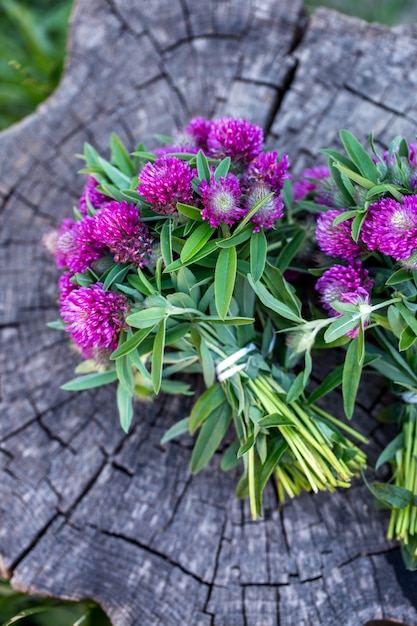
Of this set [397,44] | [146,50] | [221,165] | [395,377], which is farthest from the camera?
[146,50]

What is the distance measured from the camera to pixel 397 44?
5.84ft

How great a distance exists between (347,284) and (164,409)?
0.68m

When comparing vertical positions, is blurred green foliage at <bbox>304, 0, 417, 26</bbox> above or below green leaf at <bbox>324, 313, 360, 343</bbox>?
above

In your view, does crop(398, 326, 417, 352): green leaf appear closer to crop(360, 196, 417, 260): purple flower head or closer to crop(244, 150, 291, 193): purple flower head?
crop(360, 196, 417, 260): purple flower head

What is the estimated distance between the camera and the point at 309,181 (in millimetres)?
1498

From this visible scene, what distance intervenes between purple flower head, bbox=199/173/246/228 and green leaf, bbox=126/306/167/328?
22cm

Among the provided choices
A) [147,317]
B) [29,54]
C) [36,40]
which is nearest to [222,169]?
[147,317]

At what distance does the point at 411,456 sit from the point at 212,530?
0.56m

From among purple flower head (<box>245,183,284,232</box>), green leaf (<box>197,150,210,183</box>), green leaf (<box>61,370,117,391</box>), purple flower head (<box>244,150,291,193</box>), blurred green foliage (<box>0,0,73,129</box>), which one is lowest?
green leaf (<box>61,370,117,391</box>)

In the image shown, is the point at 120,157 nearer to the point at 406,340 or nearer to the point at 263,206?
the point at 263,206

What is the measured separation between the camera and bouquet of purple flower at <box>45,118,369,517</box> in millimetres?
1217

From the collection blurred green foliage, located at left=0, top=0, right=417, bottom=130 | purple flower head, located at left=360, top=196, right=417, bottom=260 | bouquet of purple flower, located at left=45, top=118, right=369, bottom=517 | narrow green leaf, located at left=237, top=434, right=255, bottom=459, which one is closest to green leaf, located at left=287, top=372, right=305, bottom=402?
bouquet of purple flower, located at left=45, top=118, right=369, bottom=517

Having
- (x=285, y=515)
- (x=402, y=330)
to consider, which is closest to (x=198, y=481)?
(x=285, y=515)

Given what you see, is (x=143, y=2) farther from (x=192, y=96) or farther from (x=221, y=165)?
(x=221, y=165)
